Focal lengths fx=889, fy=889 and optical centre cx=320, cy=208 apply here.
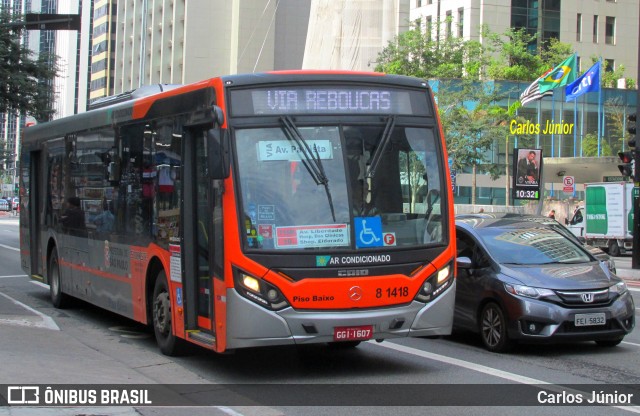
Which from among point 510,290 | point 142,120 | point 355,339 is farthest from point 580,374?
point 142,120

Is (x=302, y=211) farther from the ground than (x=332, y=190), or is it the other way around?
(x=332, y=190)

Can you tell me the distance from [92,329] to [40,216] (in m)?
→ 4.33

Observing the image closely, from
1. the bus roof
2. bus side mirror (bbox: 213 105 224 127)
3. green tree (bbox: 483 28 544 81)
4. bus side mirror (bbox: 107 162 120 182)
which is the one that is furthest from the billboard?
green tree (bbox: 483 28 544 81)

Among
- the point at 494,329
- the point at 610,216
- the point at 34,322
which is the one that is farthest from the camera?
the point at 610,216

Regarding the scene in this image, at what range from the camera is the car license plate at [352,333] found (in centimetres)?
899

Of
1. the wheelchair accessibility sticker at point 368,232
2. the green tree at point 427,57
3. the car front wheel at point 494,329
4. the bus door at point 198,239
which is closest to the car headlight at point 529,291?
the car front wheel at point 494,329

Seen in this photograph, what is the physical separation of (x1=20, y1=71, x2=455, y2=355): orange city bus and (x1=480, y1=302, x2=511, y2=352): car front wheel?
185cm

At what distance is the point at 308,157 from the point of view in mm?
9133

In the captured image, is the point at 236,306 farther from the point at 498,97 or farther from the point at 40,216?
the point at 498,97

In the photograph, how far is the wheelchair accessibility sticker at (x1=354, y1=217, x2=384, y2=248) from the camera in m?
9.16

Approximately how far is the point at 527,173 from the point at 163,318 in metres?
20.4

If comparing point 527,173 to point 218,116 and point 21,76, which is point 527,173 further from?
point 218,116

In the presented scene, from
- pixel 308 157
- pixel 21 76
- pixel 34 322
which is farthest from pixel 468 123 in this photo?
pixel 308 157

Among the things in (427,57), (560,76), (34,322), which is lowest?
(34,322)
